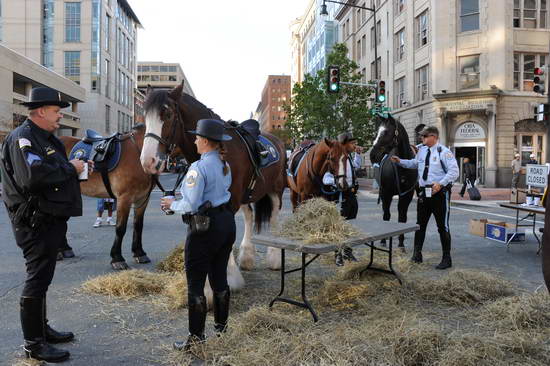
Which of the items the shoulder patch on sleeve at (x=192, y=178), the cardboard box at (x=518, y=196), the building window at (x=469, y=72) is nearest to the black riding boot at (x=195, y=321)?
the shoulder patch on sleeve at (x=192, y=178)

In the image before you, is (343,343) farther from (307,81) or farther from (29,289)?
(307,81)

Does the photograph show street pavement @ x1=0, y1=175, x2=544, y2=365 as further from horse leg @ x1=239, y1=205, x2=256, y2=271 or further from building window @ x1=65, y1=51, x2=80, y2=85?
building window @ x1=65, y1=51, x2=80, y2=85

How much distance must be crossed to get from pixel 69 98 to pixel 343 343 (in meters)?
65.7

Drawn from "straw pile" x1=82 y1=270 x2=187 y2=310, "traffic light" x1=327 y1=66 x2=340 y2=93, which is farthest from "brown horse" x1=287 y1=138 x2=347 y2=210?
"traffic light" x1=327 y1=66 x2=340 y2=93

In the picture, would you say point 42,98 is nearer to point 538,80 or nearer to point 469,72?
point 538,80

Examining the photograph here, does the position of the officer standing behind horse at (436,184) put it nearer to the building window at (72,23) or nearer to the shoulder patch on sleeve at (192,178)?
the shoulder patch on sleeve at (192,178)

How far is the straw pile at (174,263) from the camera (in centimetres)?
672

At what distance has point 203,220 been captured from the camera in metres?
3.69

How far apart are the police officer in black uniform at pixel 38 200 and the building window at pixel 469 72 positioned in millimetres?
31495

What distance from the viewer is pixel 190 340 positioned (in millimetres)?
3854

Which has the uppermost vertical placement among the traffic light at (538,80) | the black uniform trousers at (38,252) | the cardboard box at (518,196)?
the traffic light at (538,80)

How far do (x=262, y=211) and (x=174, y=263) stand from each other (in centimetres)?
161

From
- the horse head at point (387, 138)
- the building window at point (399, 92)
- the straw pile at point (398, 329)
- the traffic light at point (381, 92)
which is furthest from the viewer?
the building window at point (399, 92)

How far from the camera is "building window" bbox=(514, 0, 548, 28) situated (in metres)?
29.5
